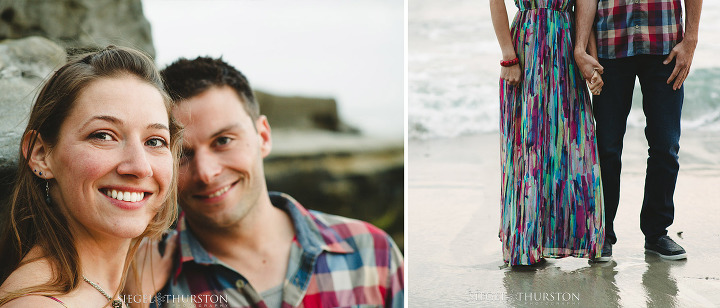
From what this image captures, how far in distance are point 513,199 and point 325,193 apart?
763 mm

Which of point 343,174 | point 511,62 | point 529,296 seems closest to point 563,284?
point 529,296

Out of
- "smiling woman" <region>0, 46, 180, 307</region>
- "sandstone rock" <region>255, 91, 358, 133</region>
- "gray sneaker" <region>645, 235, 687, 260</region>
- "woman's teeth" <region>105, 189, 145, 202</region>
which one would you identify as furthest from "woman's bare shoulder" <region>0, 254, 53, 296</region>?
"gray sneaker" <region>645, 235, 687, 260</region>

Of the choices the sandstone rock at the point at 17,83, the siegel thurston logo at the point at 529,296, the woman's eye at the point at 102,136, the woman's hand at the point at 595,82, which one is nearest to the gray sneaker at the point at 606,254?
the siegel thurston logo at the point at 529,296

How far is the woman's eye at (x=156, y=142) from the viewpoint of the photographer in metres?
2.12

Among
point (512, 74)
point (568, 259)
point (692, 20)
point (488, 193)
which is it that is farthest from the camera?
point (488, 193)

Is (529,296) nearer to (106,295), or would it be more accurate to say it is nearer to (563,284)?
(563,284)

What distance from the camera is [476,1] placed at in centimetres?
504

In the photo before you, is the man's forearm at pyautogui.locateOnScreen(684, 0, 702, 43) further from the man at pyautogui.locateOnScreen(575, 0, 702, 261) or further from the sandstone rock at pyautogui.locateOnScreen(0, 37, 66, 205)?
the sandstone rock at pyautogui.locateOnScreen(0, 37, 66, 205)

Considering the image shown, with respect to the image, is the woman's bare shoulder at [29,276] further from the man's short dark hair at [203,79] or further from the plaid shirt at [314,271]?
the man's short dark hair at [203,79]

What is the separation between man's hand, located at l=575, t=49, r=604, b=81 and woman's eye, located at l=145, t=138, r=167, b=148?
1579mm

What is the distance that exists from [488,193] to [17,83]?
7.86 feet

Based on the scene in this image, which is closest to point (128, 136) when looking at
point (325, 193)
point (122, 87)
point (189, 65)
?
point (122, 87)

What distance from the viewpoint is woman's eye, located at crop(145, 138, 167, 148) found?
2.12 metres

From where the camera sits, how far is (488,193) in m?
3.88
